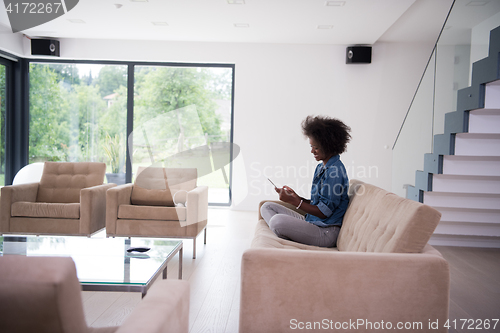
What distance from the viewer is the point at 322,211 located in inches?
95.3

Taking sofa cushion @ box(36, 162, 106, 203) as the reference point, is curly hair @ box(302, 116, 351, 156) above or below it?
above

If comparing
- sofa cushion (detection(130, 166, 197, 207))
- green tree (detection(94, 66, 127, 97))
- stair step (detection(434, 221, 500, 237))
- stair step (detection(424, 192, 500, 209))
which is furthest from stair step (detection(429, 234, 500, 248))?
green tree (detection(94, 66, 127, 97))

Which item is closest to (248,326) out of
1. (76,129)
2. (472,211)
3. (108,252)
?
(108,252)

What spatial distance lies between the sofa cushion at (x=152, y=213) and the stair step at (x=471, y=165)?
264 centimetres

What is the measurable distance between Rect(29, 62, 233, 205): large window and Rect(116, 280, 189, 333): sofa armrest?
5526 mm

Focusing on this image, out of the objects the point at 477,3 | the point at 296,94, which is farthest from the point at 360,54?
the point at 477,3

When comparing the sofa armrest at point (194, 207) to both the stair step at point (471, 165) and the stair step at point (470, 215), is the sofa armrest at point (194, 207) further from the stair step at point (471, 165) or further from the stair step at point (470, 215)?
the stair step at point (470, 215)

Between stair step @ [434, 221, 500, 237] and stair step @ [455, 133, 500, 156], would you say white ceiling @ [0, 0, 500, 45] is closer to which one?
stair step @ [455, 133, 500, 156]

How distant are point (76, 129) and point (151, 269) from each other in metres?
5.45

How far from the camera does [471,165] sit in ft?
11.6

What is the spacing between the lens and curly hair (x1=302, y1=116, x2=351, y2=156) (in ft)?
8.54

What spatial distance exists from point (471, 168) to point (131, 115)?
5397 millimetres

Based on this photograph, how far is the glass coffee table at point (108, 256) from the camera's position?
1.84 meters

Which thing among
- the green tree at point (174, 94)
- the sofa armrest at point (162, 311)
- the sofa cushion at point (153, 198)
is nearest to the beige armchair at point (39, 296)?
the sofa armrest at point (162, 311)
